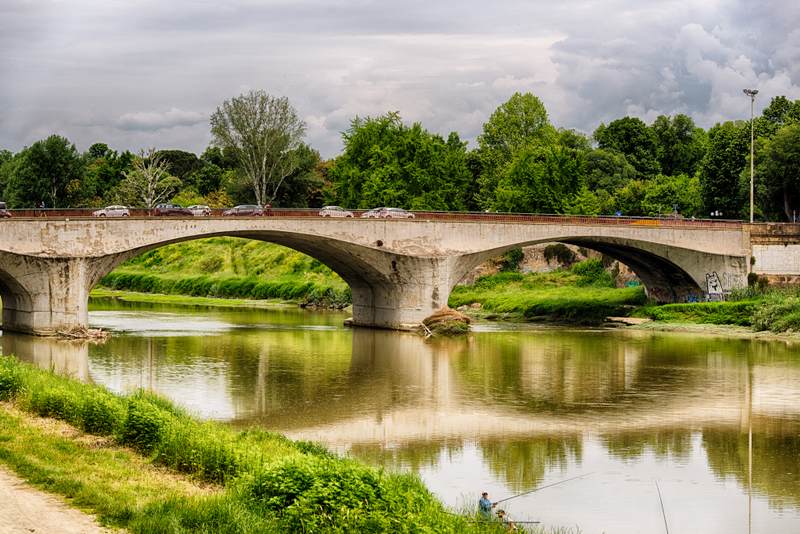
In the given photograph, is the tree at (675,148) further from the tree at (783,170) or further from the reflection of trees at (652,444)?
the reflection of trees at (652,444)

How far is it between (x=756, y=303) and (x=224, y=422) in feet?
135

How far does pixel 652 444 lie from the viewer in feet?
95.2

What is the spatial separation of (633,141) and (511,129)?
16.8 meters

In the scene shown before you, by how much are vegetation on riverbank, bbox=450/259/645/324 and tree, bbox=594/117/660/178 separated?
36.4 metres

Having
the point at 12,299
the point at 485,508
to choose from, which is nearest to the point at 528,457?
the point at 485,508

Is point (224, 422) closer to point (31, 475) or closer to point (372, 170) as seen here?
point (31, 475)

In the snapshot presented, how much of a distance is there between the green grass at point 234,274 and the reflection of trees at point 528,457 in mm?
54006

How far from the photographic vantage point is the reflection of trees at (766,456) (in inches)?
939

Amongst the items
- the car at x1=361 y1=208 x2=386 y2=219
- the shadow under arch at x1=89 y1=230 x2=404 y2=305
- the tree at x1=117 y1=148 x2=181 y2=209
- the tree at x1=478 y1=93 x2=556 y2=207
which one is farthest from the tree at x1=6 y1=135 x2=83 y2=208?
the car at x1=361 y1=208 x2=386 y2=219

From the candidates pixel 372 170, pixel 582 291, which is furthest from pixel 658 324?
pixel 372 170

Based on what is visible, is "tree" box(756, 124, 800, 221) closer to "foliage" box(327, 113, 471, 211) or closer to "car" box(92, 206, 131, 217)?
"foliage" box(327, 113, 471, 211)

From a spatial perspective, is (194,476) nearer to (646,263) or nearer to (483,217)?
(483,217)

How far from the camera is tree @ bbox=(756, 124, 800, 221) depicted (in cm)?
7462

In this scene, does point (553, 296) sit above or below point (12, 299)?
below
